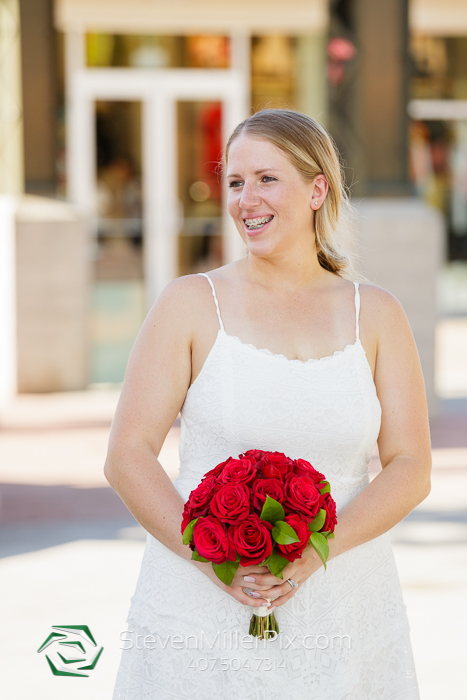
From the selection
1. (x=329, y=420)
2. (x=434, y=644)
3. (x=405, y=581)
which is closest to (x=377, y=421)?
(x=329, y=420)

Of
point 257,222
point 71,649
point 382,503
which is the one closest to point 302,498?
→ point 382,503

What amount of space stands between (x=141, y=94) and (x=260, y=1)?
1871mm

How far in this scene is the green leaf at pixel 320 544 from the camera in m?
2.19

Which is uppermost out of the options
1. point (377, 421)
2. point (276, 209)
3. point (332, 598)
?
point (276, 209)

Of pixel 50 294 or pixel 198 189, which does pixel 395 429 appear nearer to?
pixel 50 294

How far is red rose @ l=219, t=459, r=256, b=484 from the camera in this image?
7.16 ft

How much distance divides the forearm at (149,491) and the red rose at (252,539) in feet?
0.92

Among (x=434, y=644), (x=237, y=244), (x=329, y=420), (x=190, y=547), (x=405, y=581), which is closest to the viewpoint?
(x=190, y=547)

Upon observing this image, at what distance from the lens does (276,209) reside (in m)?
2.48

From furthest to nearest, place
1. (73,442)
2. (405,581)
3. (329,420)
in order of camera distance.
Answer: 1. (73,442)
2. (405,581)
3. (329,420)

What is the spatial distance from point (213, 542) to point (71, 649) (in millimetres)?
1935

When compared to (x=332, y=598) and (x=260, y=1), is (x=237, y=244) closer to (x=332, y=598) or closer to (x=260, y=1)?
(x=260, y=1)

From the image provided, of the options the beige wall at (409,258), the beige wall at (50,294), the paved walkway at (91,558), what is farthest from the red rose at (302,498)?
the beige wall at (50,294)

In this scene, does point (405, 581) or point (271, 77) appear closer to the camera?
point (405, 581)
